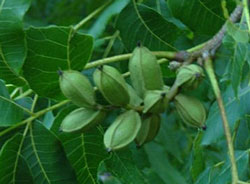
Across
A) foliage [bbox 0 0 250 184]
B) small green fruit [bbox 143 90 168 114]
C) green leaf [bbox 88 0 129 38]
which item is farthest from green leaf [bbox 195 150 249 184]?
green leaf [bbox 88 0 129 38]

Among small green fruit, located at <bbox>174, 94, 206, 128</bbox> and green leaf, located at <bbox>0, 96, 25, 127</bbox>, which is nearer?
small green fruit, located at <bbox>174, 94, 206, 128</bbox>

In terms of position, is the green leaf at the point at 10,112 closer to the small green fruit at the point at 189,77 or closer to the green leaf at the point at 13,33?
the green leaf at the point at 13,33

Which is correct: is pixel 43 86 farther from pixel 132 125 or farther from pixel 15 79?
pixel 132 125

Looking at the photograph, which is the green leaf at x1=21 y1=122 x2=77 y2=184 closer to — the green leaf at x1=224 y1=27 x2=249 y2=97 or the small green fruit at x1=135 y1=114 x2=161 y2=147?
the small green fruit at x1=135 y1=114 x2=161 y2=147

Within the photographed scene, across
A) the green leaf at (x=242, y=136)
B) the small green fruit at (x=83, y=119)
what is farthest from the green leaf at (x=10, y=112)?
the green leaf at (x=242, y=136)

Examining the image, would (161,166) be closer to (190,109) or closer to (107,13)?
(107,13)

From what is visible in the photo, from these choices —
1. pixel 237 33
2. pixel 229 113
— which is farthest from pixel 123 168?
pixel 237 33
